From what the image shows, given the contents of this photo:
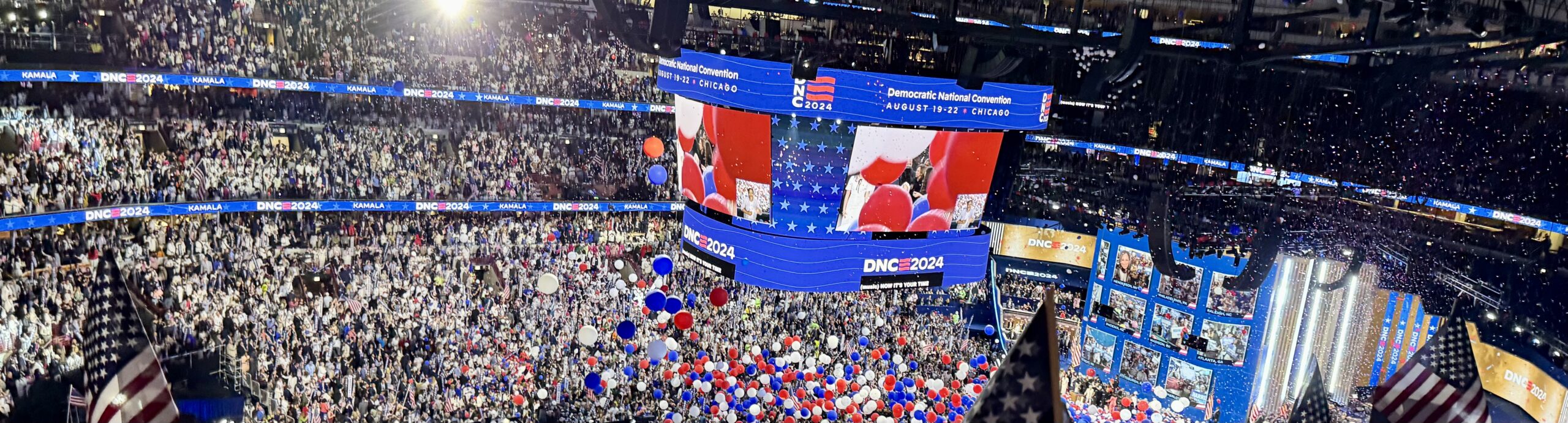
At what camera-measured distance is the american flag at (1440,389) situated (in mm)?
7836

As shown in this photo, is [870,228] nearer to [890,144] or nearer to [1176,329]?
[890,144]

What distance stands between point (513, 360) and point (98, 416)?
12.4 metres

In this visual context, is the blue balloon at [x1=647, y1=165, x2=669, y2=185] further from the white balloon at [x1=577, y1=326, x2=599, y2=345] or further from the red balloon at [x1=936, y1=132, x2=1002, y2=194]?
the red balloon at [x1=936, y1=132, x2=1002, y2=194]

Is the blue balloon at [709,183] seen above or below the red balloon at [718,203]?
above

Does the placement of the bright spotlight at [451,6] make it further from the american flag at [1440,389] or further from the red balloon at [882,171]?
the american flag at [1440,389]

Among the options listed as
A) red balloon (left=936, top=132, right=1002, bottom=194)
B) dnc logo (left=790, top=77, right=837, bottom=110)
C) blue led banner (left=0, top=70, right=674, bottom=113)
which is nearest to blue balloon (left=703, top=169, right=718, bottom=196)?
dnc logo (left=790, top=77, right=837, bottom=110)

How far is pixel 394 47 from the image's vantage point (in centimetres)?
2078

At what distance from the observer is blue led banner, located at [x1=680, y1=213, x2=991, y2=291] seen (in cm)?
1445

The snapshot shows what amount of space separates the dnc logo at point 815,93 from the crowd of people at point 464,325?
5.56 meters

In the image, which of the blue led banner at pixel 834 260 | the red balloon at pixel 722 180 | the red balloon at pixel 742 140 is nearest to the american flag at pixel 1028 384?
the red balloon at pixel 742 140

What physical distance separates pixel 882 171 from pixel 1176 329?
12.2 m

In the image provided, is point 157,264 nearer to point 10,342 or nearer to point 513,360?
point 10,342

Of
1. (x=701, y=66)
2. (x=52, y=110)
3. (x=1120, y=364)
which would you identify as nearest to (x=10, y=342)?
(x=52, y=110)

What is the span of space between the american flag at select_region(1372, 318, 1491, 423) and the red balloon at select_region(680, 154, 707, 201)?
9448 mm
